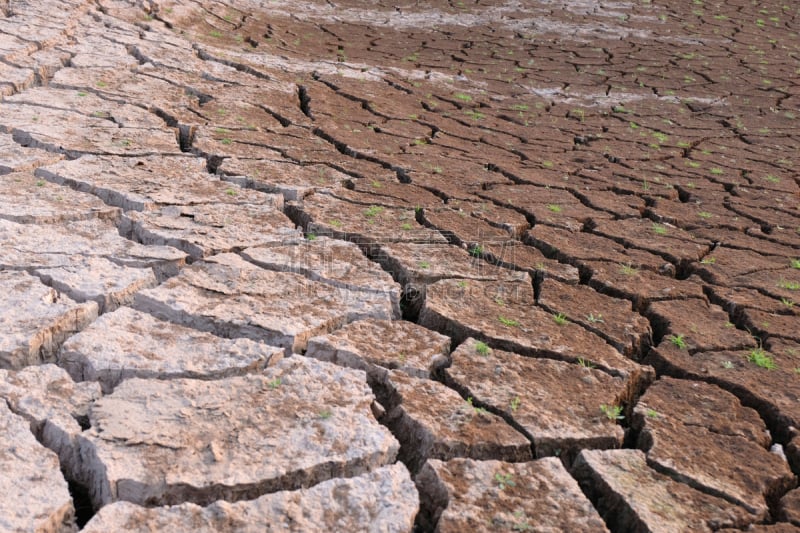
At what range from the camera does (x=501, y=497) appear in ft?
5.90

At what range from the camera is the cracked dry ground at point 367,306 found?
1781mm

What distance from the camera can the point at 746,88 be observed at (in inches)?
292

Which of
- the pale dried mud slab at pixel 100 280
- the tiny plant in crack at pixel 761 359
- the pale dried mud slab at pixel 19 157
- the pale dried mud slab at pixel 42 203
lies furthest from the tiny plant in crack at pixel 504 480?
the pale dried mud slab at pixel 19 157

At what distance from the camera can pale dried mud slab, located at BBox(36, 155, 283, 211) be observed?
3229 millimetres

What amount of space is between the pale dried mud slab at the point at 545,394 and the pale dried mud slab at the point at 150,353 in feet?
1.92

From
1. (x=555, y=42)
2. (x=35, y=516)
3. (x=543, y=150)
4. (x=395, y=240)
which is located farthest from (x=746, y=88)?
(x=35, y=516)

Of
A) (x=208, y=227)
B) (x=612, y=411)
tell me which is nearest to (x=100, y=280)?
(x=208, y=227)

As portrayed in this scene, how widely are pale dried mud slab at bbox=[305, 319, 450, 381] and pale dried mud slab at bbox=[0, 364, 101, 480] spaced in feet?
2.16

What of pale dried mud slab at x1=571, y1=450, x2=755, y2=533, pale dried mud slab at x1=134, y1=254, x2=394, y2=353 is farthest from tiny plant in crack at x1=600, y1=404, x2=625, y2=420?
pale dried mud slab at x1=134, y1=254, x2=394, y2=353

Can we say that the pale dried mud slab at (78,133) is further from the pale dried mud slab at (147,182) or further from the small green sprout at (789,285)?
the small green sprout at (789,285)

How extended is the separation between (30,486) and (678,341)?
2027 mm

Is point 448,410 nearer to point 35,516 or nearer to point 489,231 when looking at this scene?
point 35,516

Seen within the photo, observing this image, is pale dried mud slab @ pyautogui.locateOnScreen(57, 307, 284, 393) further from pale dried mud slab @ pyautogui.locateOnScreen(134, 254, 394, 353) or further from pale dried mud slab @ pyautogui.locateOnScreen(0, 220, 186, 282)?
A: pale dried mud slab @ pyautogui.locateOnScreen(0, 220, 186, 282)

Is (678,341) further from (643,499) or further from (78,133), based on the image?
(78,133)
